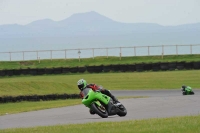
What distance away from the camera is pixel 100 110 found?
56.8ft

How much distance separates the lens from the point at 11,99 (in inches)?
1054

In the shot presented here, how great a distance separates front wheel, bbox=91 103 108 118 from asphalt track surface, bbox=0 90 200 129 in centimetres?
14

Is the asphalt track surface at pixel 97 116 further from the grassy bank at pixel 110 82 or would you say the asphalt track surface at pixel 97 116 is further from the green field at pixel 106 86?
the grassy bank at pixel 110 82

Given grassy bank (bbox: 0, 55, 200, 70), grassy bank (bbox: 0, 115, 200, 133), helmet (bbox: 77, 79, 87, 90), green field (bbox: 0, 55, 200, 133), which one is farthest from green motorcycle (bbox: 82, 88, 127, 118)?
grassy bank (bbox: 0, 55, 200, 70)

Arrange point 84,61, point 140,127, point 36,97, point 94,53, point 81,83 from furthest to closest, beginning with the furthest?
point 94,53 → point 84,61 → point 36,97 → point 81,83 → point 140,127

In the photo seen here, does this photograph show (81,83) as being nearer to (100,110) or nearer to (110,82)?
(100,110)

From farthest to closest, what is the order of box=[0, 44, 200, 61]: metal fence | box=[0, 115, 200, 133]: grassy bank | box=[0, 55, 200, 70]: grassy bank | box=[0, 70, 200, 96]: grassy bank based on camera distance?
box=[0, 44, 200, 61]: metal fence → box=[0, 55, 200, 70]: grassy bank → box=[0, 70, 200, 96]: grassy bank → box=[0, 115, 200, 133]: grassy bank

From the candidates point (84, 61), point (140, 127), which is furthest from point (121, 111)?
point (84, 61)

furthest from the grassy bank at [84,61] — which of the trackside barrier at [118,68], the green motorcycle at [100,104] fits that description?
the green motorcycle at [100,104]

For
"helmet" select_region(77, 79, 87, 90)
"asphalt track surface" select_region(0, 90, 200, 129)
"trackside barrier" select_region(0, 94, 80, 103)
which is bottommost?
"trackside barrier" select_region(0, 94, 80, 103)

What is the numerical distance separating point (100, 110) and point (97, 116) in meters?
1.56

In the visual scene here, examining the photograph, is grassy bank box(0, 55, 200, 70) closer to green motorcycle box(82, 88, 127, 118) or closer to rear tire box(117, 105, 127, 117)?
rear tire box(117, 105, 127, 117)

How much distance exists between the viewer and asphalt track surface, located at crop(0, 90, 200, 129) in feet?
57.3

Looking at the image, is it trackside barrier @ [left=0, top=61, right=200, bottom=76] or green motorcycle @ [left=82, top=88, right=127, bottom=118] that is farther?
trackside barrier @ [left=0, top=61, right=200, bottom=76]
